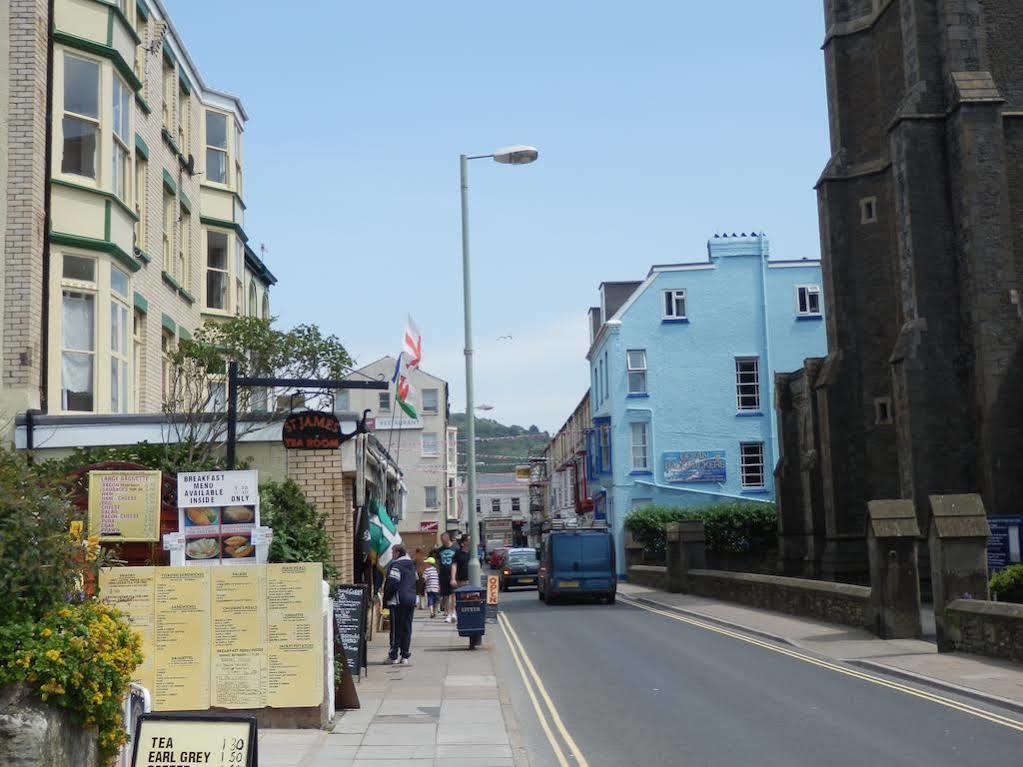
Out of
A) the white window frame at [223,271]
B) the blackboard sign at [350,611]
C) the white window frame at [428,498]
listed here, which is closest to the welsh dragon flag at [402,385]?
the blackboard sign at [350,611]

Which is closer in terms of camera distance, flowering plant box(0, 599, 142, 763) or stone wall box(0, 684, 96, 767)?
stone wall box(0, 684, 96, 767)

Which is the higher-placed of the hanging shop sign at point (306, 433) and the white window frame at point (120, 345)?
the white window frame at point (120, 345)

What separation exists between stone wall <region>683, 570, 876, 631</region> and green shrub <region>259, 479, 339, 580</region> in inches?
394

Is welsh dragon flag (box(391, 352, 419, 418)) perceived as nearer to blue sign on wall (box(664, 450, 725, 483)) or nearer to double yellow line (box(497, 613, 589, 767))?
double yellow line (box(497, 613, 589, 767))

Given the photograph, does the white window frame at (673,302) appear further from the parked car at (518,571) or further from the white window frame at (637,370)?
the parked car at (518,571)

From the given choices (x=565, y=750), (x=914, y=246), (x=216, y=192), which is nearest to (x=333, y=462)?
(x=565, y=750)

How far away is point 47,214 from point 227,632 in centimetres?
1057

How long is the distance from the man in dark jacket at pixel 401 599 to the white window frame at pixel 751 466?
3685 centimetres

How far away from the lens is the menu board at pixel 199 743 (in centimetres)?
616

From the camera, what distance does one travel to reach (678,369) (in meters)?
54.0

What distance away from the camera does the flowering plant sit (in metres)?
7.19

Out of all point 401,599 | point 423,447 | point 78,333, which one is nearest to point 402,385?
point 401,599

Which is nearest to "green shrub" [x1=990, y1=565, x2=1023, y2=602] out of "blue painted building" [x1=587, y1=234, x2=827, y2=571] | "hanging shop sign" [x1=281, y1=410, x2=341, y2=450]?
"hanging shop sign" [x1=281, y1=410, x2=341, y2=450]

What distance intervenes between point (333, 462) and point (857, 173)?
72.2ft
